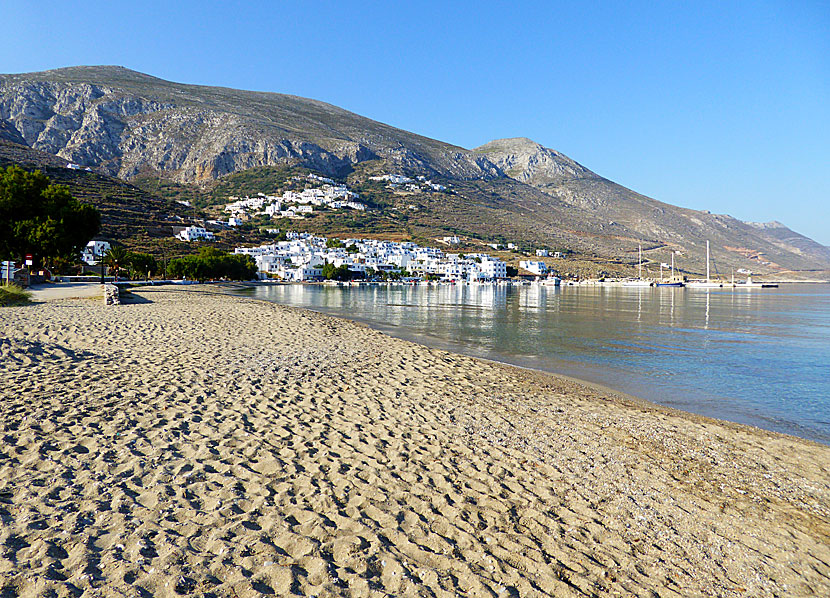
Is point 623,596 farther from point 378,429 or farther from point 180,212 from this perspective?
point 180,212

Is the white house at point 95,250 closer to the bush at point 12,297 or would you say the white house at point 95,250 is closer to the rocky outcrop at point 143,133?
the bush at point 12,297

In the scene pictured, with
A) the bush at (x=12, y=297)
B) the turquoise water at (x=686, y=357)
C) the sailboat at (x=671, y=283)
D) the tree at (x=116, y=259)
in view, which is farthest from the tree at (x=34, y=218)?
the sailboat at (x=671, y=283)

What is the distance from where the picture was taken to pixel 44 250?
39.4 meters

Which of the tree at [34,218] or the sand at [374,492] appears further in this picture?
the tree at [34,218]

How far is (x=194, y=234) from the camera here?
350 feet

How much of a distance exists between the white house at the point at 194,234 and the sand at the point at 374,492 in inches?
4114

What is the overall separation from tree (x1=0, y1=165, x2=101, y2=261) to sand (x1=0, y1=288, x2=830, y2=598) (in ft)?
122

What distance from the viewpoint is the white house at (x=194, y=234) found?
336 feet

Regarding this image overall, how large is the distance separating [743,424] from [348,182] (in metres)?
188

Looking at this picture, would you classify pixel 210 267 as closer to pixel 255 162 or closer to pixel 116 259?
pixel 116 259

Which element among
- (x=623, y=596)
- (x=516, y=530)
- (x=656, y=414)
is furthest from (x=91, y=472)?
(x=656, y=414)

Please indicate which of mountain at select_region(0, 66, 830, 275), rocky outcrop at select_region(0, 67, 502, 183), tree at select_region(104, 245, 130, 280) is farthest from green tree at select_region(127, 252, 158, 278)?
rocky outcrop at select_region(0, 67, 502, 183)

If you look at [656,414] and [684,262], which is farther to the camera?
[684,262]

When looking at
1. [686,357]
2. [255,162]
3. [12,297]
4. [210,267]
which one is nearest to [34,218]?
[12,297]
